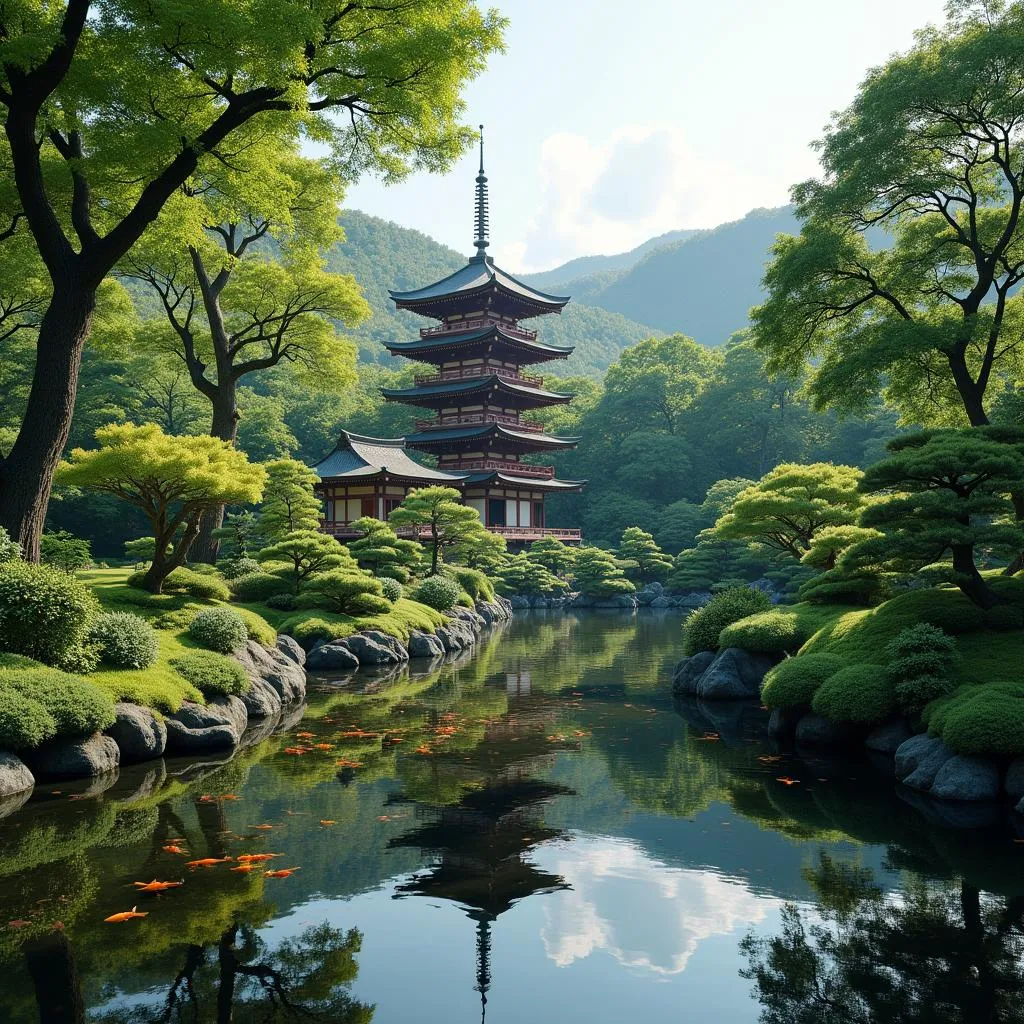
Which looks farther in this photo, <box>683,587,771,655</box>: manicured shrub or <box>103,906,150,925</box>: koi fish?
<box>683,587,771,655</box>: manicured shrub

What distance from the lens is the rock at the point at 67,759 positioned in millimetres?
9172

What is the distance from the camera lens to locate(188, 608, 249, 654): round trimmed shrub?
13.7 m

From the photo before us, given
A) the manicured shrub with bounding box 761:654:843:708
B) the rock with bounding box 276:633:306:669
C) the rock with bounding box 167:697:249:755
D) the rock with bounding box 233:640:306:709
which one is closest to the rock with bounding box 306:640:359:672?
the rock with bounding box 276:633:306:669

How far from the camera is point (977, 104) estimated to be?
14945 mm

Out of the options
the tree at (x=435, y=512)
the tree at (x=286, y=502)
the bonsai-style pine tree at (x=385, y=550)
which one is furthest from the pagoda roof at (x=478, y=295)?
the tree at (x=286, y=502)

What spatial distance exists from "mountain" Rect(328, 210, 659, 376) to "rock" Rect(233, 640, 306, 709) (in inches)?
3914

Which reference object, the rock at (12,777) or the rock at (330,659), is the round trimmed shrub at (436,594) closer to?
the rock at (330,659)

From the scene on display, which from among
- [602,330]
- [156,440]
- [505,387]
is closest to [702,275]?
[602,330]

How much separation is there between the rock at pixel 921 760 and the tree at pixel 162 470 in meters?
10.9

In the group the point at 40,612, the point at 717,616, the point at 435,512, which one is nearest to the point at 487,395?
the point at 435,512

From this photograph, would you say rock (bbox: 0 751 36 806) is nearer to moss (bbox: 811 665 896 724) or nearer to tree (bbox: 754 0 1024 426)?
moss (bbox: 811 665 896 724)

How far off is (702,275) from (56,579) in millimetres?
176844

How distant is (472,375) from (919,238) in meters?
31.1

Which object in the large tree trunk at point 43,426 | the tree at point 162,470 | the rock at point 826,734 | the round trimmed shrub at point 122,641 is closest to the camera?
the round trimmed shrub at point 122,641
